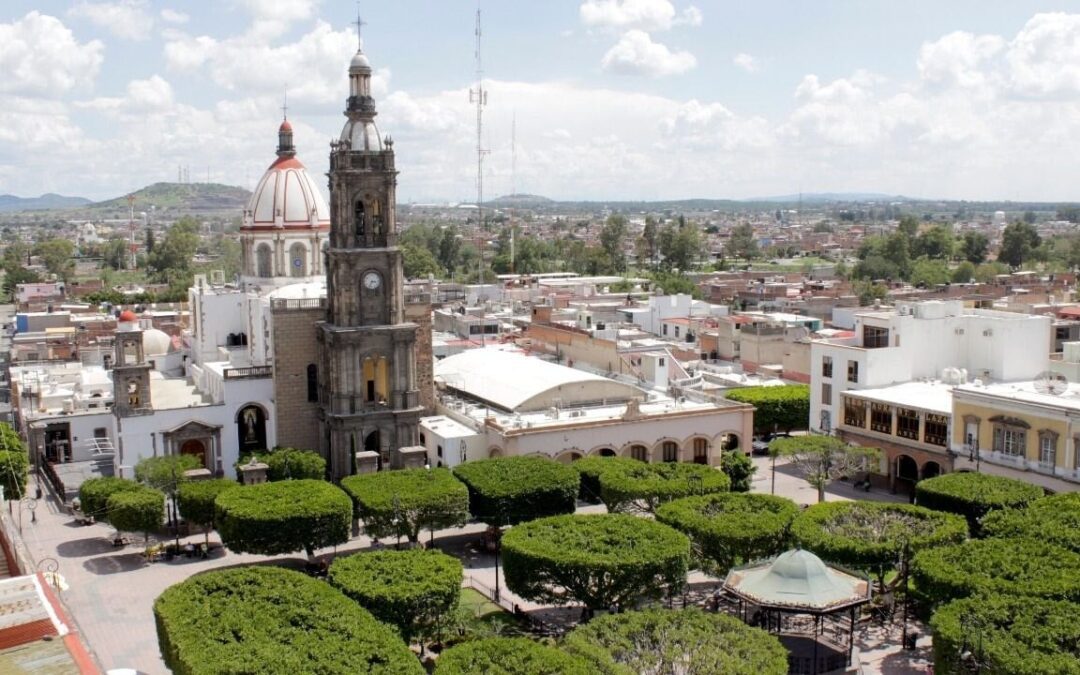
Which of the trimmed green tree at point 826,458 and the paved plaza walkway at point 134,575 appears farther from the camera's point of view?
the trimmed green tree at point 826,458

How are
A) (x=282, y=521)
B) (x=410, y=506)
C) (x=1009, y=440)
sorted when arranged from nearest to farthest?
1. (x=282, y=521)
2. (x=410, y=506)
3. (x=1009, y=440)

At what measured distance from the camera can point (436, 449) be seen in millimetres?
47656

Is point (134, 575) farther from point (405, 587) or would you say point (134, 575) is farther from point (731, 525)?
point (731, 525)

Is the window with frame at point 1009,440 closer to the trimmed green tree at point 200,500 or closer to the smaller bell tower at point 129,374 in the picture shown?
the trimmed green tree at point 200,500

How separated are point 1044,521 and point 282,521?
2325cm

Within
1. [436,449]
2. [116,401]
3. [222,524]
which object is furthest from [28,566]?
[436,449]

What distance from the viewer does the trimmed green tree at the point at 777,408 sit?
182 feet

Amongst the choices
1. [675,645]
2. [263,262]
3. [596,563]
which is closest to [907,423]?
[596,563]

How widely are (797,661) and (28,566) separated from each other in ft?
68.5

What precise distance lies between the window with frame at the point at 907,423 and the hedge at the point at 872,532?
12650 mm

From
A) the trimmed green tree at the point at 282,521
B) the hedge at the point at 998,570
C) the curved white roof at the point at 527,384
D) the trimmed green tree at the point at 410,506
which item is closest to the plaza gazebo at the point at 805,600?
the hedge at the point at 998,570

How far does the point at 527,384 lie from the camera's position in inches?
2030

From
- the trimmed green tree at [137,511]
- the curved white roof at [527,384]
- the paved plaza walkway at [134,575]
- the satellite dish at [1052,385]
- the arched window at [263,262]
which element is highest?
the arched window at [263,262]

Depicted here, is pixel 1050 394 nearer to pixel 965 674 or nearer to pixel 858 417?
pixel 858 417
